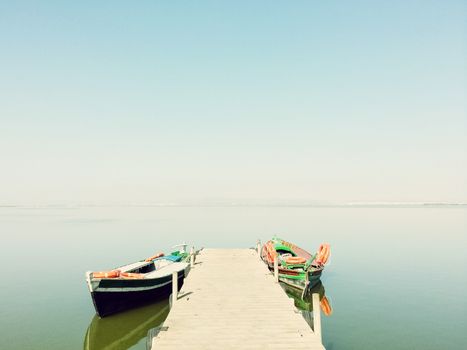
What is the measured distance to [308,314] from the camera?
37.8ft

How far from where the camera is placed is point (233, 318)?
1101cm

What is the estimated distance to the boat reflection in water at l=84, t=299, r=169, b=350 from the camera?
1405 cm

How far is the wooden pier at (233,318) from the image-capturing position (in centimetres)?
899

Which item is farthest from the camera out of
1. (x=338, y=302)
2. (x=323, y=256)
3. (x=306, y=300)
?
(x=323, y=256)

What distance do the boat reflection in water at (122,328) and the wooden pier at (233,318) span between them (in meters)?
3.11

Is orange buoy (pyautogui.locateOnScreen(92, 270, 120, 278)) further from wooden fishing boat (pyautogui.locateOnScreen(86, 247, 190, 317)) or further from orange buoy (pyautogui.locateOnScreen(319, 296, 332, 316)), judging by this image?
orange buoy (pyautogui.locateOnScreen(319, 296, 332, 316))

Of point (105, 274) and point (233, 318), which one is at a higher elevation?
point (105, 274)

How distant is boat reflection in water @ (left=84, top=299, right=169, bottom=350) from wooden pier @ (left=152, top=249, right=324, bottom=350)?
3112 mm

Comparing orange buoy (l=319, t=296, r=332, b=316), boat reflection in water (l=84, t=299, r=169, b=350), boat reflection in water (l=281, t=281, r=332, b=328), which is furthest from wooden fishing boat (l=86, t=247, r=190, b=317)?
orange buoy (l=319, t=296, r=332, b=316)

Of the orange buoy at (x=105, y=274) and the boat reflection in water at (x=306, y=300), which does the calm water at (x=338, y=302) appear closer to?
the boat reflection in water at (x=306, y=300)

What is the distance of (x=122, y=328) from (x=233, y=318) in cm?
778

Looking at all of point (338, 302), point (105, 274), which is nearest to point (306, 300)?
point (338, 302)

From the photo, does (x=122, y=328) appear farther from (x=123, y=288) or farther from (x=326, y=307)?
(x=326, y=307)

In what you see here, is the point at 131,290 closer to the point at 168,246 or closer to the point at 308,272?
the point at 308,272
